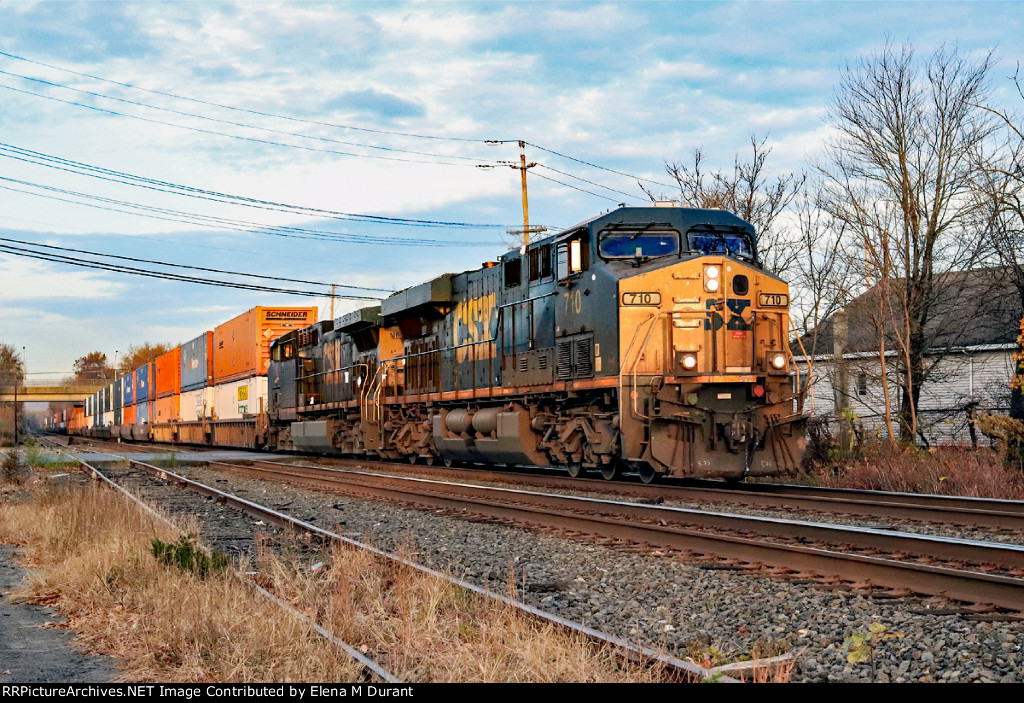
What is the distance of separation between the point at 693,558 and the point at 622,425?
4866 mm

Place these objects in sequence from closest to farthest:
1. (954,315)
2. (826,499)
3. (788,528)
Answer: (788,528) < (826,499) < (954,315)

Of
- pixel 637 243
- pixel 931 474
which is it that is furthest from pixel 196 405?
pixel 931 474

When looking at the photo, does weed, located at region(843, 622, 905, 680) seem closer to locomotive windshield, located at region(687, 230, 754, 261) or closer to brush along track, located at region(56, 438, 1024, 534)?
brush along track, located at region(56, 438, 1024, 534)

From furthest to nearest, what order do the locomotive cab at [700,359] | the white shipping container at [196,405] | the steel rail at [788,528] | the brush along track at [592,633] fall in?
the white shipping container at [196,405], the locomotive cab at [700,359], the steel rail at [788,528], the brush along track at [592,633]

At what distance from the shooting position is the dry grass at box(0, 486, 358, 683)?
4734 mm

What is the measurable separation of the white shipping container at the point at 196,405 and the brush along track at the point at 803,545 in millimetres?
28107

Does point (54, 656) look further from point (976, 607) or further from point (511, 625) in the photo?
point (976, 607)

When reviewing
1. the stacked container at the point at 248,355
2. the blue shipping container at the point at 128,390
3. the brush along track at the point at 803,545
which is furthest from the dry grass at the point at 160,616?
the blue shipping container at the point at 128,390

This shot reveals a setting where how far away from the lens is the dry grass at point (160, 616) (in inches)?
186

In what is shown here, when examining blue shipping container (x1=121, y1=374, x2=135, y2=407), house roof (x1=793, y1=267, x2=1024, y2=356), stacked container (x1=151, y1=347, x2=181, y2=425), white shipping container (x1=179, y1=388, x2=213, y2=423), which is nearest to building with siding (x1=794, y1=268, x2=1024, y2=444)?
house roof (x1=793, y1=267, x2=1024, y2=356)

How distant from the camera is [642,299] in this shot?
506 inches

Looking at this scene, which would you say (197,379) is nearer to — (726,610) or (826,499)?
(826,499)

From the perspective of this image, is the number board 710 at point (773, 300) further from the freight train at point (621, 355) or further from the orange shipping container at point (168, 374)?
the orange shipping container at point (168, 374)

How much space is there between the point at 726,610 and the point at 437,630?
185 centimetres
